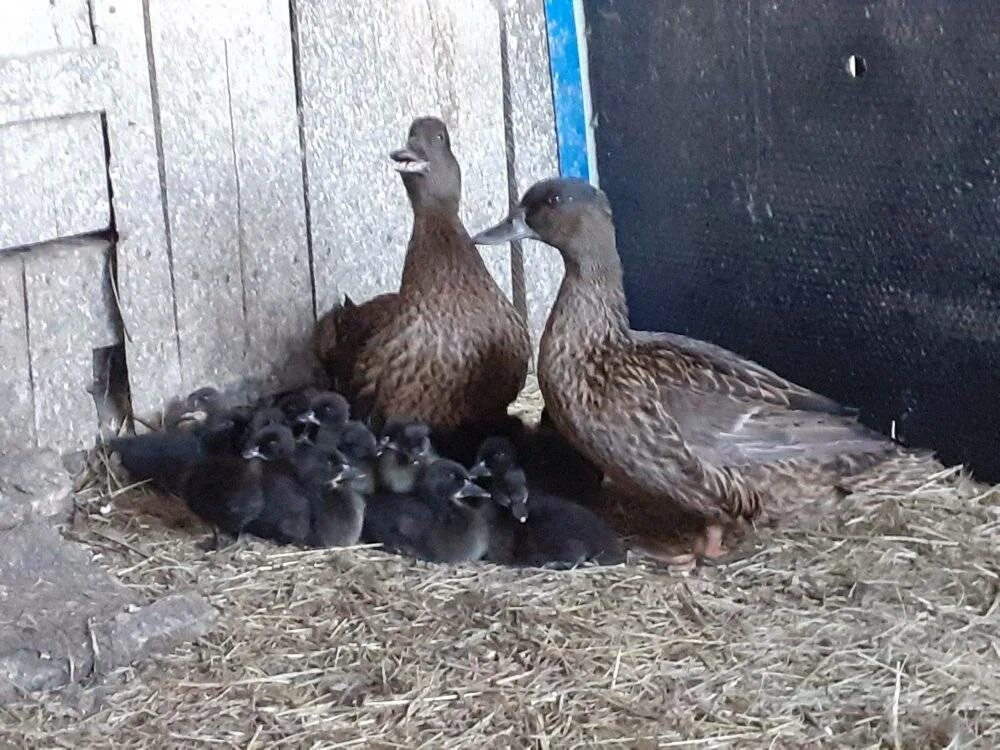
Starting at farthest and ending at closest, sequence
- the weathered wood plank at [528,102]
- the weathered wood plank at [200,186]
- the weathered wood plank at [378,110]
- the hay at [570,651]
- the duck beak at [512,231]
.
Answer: the weathered wood plank at [528,102], the weathered wood plank at [378,110], the weathered wood plank at [200,186], the duck beak at [512,231], the hay at [570,651]

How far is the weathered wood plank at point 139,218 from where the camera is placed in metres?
4.05

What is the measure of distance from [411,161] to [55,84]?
1009 millimetres

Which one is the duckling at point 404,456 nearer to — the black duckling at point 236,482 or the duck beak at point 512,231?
the black duckling at point 236,482

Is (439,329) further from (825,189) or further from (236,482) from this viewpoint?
(825,189)

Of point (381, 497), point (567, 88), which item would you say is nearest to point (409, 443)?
point (381, 497)

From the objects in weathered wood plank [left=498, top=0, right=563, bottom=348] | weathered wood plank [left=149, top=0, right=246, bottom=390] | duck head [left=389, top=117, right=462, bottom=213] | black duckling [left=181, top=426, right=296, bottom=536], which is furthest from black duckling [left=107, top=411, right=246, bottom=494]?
weathered wood plank [left=498, top=0, right=563, bottom=348]

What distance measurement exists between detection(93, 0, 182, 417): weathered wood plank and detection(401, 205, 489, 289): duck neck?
739mm

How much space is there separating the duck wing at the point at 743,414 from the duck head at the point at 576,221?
0.89ft

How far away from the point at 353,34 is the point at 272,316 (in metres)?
0.92

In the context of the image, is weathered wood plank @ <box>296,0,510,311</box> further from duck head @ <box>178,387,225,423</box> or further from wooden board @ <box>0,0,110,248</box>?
wooden board @ <box>0,0,110,248</box>

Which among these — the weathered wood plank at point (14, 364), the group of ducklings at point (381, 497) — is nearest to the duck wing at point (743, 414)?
the group of ducklings at point (381, 497)

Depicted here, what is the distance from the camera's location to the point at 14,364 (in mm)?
4066

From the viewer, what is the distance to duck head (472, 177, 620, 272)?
3.87 m

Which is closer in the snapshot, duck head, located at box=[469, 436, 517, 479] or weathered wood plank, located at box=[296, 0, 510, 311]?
duck head, located at box=[469, 436, 517, 479]
